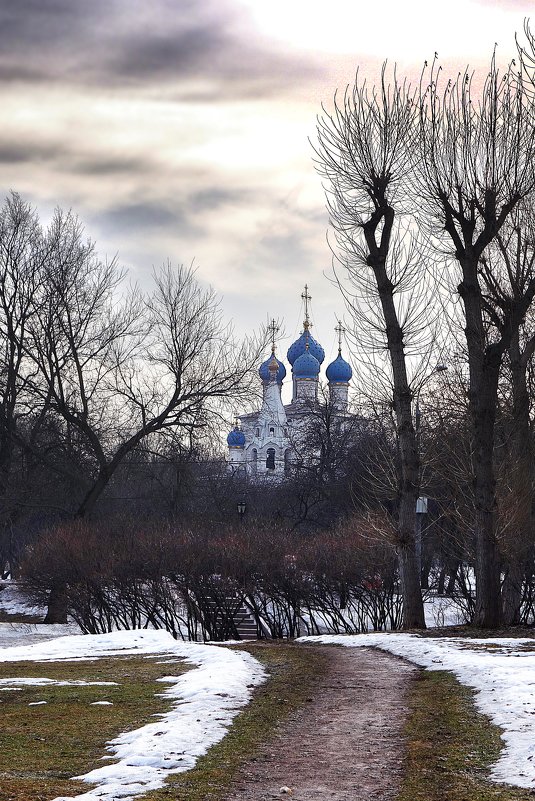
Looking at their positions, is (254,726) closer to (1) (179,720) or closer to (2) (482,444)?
(1) (179,720)

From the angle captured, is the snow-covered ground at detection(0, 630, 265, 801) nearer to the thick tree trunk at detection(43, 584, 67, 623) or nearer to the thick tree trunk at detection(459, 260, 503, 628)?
the thick tree trunk at detection(459, 260, 503, 628)

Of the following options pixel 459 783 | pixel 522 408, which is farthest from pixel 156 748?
pixel 522 408

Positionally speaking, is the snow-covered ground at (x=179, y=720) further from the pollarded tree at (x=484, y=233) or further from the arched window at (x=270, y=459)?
the arched window at (x=270, y=459)

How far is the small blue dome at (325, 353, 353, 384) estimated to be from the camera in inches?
3696

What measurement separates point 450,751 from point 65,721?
3510 mm

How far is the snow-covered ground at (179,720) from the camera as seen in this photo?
6758 millimetres

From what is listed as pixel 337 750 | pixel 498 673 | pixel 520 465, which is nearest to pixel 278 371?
pixel 520 465

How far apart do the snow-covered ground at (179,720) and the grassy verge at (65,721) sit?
196mm

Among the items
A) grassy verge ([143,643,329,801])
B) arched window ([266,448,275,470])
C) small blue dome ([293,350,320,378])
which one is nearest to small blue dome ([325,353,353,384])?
small blue dome ([293,350,320,378])

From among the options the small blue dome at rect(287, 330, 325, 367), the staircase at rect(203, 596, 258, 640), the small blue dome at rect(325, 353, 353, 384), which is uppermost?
the small blue dome at rect(287, 330, 325, 367)

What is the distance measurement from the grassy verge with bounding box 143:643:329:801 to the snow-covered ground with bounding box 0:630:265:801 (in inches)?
4.3

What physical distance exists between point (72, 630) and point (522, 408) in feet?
53.9

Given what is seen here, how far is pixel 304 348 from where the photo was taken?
3905 inches

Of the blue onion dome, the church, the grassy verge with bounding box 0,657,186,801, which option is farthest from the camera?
the blue onion dome
